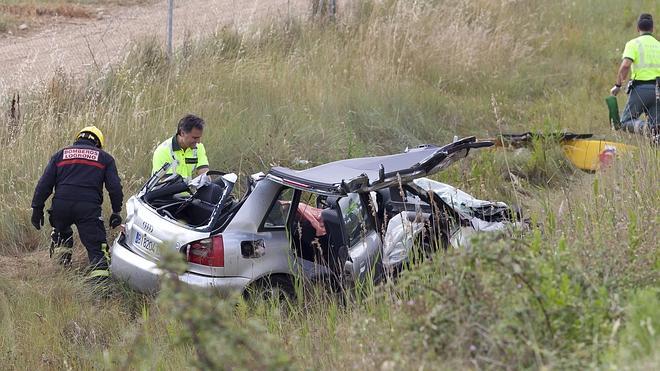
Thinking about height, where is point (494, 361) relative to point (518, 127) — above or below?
above

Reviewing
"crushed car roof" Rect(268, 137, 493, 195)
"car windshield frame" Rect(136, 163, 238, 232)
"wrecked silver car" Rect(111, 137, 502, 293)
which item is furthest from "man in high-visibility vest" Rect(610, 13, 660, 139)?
"car windshield frame" Rect(136, 163, 238, 232)

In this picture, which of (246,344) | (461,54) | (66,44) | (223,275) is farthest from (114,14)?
(246,344)

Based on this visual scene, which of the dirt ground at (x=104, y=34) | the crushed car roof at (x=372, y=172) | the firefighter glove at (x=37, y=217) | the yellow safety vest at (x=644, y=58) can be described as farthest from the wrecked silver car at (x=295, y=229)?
the yellow safety vest at (x=644, y=58)

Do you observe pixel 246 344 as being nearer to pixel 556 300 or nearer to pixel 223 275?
pixel 556 300

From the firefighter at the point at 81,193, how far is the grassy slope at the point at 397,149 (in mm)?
400

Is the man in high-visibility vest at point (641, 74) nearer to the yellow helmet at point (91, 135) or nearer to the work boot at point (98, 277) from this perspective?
the yellow helmet at point (91, 135)

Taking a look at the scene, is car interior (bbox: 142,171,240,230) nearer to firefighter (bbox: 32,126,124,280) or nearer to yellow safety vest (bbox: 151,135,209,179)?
firefighter (bbox: 32,126,124,280)

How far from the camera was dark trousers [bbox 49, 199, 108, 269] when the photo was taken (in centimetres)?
832

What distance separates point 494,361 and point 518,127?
997 centimetres

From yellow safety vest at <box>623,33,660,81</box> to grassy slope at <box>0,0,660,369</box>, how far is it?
1.25 meters

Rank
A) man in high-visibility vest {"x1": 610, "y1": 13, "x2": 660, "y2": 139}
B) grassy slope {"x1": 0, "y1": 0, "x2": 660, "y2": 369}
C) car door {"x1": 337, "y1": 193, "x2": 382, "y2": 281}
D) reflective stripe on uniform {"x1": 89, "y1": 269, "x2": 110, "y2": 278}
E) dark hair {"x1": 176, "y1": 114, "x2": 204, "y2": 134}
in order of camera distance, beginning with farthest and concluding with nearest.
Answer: man in high-visibility vest {"x1": 610, "y1": 13, "x2": 660, "y2": 139} < dark hair {"x1": 176, "y1": 114, "x2": 204, "y2": 134} < reflective stripe on uniform {"x1": 89, "y1": 269, "x2": 110, "y2": 278} < car door {"x1": 337, "y1": 193, "x2": 382, "y2": 281} < grassy slope {"x1": 0, "y1": 0, "x2": 660, "y2": 369}

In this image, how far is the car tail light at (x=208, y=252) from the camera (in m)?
7.12

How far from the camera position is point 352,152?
1114cm

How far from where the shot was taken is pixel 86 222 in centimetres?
839
